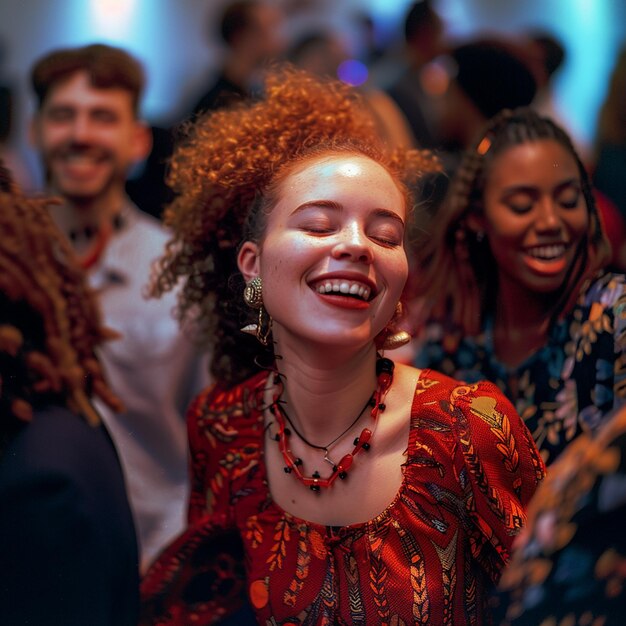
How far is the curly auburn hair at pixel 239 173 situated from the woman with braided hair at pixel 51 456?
219 millimetres

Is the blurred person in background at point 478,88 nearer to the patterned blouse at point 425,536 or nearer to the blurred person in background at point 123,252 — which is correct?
the blurred person in background at point 123,252

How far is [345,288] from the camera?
4.39ft

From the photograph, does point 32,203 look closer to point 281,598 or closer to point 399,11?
point 281,598

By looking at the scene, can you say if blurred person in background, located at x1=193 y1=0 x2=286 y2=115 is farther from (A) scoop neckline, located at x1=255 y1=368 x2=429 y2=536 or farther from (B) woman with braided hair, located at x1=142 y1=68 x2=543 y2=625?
(A) scoop neckline, located at x1=255 y1=368 x2=429 y2=536

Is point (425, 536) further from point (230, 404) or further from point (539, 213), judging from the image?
point (539, 213)

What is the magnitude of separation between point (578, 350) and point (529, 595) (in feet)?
2.07

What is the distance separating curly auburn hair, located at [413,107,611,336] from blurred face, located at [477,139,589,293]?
0.07ft

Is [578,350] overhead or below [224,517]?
overhead

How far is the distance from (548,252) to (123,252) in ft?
3.50

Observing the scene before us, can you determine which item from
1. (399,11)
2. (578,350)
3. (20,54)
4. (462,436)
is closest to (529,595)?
(462,436)

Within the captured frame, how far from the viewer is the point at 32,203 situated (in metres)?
1.61

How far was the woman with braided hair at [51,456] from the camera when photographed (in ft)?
4.53

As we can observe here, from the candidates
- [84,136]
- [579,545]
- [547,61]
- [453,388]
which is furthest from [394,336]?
[547,61]

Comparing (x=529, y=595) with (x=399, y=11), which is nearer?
(x=529, y=595)
